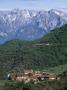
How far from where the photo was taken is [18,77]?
11281cm

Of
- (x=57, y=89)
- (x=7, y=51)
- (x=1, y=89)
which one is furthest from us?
(x=7, y=51)

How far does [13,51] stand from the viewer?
194m

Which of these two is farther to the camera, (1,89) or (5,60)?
(5,60)

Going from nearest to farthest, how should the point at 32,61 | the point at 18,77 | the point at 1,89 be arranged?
the point at 1,89
the point at 18,77
the point at 32,61

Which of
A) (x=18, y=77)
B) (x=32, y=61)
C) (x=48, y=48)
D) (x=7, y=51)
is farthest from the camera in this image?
(x=7, y=51)

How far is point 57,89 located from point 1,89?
46.1 ft

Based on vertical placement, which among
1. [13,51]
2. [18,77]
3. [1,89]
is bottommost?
[13,51]

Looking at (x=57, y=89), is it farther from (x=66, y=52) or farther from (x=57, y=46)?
(x=57, y=46)

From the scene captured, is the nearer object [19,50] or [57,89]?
[57,89]

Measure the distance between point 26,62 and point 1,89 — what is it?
93308 millimetres

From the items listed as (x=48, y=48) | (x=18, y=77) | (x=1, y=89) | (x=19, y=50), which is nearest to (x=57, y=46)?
(x=48, y=48)

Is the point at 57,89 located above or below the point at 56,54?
above

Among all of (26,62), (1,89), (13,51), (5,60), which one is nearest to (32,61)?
(26,62)

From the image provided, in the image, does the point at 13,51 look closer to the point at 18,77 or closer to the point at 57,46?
the point at 57,46
